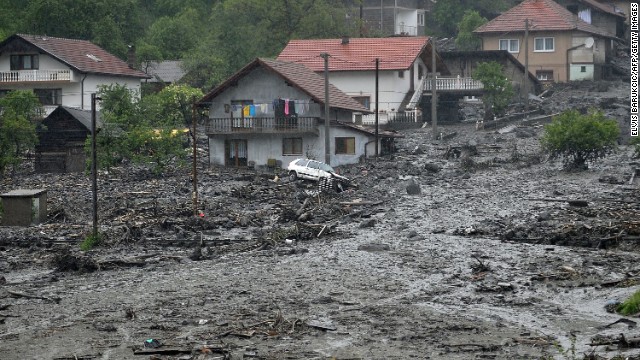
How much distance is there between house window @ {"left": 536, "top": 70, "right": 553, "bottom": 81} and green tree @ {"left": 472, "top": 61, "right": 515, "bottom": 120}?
11.0 m

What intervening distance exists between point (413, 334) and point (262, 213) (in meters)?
18.6

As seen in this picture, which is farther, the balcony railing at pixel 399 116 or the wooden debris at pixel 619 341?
the balcony railing at pixel 399 116

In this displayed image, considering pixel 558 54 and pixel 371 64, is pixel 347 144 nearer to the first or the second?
pixel 371 64

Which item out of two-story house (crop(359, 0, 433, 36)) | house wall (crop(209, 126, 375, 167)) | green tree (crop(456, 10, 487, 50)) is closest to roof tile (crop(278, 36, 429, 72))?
house wall (crop(209, 126, 375, 167))

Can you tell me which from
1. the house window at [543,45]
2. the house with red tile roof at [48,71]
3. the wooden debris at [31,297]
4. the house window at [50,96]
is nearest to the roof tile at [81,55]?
the house with red tile roof at [48,71]

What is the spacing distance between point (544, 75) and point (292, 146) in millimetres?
28886

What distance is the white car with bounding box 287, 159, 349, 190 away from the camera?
4484 cm

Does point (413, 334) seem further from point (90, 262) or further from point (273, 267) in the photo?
point (90, 262)

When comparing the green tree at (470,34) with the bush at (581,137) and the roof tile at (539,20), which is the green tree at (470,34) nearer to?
the roof tile at (539,20)

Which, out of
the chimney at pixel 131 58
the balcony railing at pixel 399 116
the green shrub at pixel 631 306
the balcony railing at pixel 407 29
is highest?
the balcony railing at pixel 407 29

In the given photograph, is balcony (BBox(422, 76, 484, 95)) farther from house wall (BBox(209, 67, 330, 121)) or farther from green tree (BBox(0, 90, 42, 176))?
green tree (BBox(0, 90, 42, 176))

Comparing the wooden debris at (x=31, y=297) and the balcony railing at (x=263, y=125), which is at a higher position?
the balcony railing at (x=263, y=125)

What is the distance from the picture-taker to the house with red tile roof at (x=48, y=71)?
212 feet

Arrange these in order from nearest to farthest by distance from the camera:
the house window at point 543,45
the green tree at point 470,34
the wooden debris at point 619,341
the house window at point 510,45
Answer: the wooden debris at point 619,341 → the house window at point 543,45 → the house window at point 510,45 → the green tree at point 470,34
